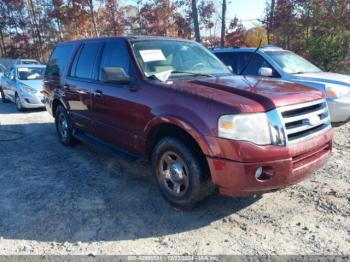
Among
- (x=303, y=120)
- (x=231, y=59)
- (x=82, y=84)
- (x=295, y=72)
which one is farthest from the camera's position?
(x=231, y=59)

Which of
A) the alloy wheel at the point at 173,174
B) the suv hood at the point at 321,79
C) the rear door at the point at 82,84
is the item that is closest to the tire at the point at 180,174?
the alloy wheel at the point at 173,174

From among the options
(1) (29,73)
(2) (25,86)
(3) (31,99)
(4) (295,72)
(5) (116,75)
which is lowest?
(3) (31,99)

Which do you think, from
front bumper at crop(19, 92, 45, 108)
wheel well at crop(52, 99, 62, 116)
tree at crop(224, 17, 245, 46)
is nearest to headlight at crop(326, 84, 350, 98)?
wheel well at crop(52, 99, 62, 116)

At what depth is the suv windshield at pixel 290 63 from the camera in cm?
725

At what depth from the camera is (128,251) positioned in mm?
3023

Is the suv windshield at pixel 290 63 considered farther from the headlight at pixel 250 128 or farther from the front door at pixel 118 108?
the headlight at pixel 250 128

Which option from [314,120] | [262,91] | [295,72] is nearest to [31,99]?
[295,72]

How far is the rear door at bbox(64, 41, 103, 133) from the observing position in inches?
198

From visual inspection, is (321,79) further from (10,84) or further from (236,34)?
(236,34)

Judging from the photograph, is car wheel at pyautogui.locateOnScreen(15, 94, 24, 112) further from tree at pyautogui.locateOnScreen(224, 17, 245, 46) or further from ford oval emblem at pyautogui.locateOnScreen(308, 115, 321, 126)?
tree at pyautogui.locateOnScreen(224, 17, 245, 46)

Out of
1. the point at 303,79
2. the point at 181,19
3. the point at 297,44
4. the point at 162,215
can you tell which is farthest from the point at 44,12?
the point at 162,215

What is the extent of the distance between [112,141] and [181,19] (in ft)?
61.6

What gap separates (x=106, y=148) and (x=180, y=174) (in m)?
1.60

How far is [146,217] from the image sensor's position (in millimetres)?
3621
